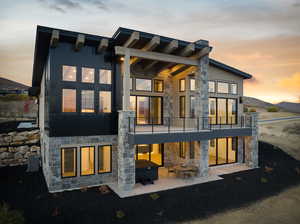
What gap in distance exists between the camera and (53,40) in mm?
9094

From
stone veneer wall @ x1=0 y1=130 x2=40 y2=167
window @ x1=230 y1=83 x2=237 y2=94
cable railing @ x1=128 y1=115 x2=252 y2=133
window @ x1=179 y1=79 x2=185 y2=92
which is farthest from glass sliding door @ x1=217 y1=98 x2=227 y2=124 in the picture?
stone veneer wall @ x1=0 y1=130 x2=40 y2=167

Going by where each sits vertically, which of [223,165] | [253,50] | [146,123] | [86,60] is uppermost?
[253,50]

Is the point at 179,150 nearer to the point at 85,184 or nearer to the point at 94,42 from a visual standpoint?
the point at 85,184

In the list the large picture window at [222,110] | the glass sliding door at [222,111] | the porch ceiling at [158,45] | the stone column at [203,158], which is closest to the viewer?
the porch ceiling at [158,45]

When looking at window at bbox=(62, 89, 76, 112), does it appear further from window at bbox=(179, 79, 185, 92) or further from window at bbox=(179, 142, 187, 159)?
window at bbox=(179, 142, 187, 159)

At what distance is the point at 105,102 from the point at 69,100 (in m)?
1.94

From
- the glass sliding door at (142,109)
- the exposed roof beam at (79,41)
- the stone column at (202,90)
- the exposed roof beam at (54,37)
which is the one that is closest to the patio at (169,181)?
the stone column at (202,90)

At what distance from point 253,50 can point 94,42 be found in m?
21.6

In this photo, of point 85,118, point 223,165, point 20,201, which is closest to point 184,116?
point 223,165

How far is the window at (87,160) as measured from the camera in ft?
33.6

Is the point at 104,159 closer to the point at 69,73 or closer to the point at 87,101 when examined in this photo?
the point at 87,101

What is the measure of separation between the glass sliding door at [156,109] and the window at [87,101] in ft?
A: 18.2

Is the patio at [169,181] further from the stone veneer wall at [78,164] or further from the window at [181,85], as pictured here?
the window at [181,85]

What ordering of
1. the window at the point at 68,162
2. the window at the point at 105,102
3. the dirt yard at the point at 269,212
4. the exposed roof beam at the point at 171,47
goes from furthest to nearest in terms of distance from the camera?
1. the window at the point at 105,102
2. the exposed roof beam at the point at 171,47
3. the window at the point at 68,162
4. the dirt yard at the point at 269,212
